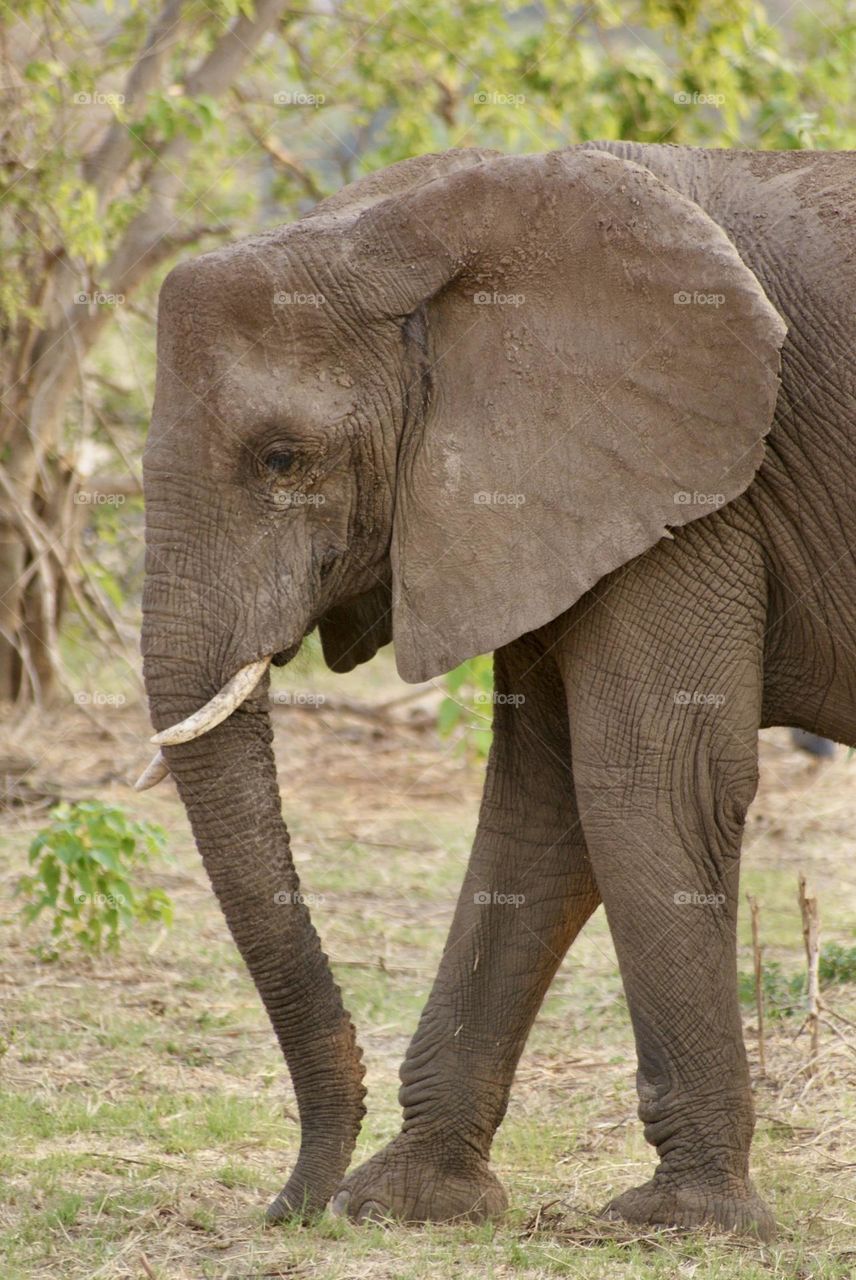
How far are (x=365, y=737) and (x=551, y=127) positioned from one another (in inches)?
165

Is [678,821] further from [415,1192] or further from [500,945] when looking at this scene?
[415,1192]

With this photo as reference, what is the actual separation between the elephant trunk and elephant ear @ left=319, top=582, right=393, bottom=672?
0.47 metres

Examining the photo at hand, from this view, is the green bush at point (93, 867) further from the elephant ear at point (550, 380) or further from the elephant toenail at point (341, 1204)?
the elephant ear at point (550, 380)

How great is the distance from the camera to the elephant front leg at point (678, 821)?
443 centimetres

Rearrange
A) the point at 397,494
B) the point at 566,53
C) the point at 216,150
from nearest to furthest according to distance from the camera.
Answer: the point at 397,494 < the point at 216,150 < the point at 566,53

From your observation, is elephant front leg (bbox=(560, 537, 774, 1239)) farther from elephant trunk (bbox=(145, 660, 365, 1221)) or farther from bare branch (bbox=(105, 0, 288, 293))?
bare branch (bbox=(105, 0, 288, 293))

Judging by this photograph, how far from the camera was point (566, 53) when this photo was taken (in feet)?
37.4

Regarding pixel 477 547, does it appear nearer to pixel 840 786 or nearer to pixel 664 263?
pixel 664 263

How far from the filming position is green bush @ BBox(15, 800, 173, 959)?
22.2 ft

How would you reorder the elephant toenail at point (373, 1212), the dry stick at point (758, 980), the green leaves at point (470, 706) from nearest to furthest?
the elephant toenail at point (373, 1212) → the dry stick at point (758, 980) → the green leaves at point (470, 706)

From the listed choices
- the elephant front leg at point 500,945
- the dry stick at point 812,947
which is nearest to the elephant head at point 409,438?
the elephant front leg at point 500,945

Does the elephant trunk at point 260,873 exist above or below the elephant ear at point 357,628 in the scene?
below

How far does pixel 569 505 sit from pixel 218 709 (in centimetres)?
101

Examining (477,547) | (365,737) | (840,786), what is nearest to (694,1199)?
(477,547)
